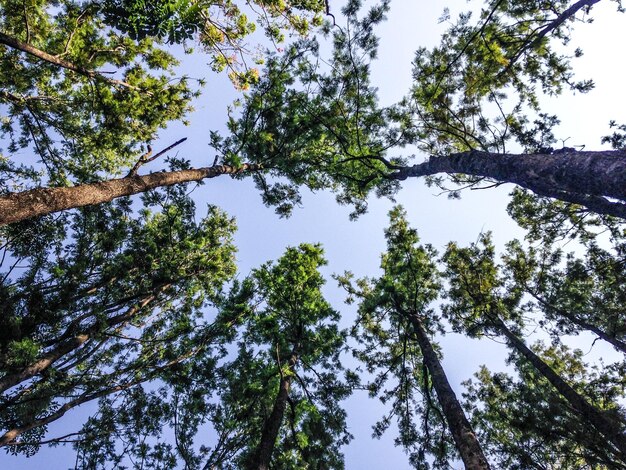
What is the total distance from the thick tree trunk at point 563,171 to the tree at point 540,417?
694cm

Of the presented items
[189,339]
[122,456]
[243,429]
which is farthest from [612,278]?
[122,456]

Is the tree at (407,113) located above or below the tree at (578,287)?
above

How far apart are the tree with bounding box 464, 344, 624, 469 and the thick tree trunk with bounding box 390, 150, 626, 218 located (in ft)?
22.8

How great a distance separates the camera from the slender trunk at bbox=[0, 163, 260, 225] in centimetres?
393

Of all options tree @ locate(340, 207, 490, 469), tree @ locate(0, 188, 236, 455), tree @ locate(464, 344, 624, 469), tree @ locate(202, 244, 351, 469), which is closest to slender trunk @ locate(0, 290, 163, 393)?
tree @ locate(0, 188, 236, 455)

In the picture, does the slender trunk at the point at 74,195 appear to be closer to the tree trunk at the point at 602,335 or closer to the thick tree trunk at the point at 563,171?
the thick tree trunk at the point at 563,171

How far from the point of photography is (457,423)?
652 cm

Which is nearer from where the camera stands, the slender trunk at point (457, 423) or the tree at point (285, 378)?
the slender trunk at point (457, 423)

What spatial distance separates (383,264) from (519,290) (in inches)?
216

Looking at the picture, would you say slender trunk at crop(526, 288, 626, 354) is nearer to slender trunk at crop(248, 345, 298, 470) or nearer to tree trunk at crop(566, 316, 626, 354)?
tree trunk at crop(566, 316, 626, 354)

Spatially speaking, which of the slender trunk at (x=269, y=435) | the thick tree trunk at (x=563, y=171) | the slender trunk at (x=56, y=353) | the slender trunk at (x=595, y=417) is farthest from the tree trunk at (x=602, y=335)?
the slender trunk at (x=56, y=353)

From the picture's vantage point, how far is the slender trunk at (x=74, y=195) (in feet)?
12.9

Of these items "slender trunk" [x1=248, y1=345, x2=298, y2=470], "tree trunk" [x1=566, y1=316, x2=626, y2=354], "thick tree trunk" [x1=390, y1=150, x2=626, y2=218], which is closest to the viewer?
"thick tree trunk" [x1=390, y1=150, x2=626, y2=218]

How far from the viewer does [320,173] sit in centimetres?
1193
